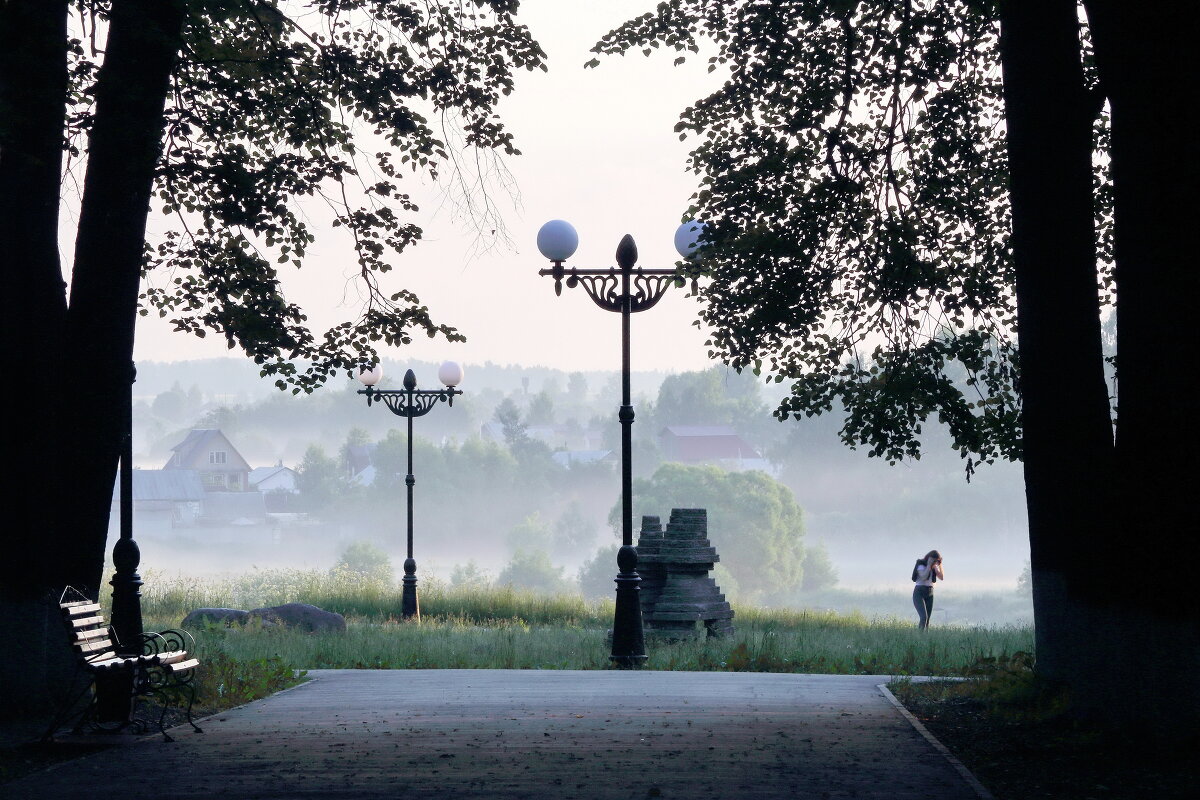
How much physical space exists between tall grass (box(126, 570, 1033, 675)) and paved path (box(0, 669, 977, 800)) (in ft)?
7.32

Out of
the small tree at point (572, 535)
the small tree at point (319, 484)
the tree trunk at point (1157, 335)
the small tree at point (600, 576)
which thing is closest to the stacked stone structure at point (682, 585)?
the tree trunk at point (1157, 335)

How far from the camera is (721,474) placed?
3524 inches

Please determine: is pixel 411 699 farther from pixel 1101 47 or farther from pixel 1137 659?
pixel 1101 47

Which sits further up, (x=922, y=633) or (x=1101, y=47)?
(x=1101, y=47)

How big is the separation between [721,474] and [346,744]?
270ft

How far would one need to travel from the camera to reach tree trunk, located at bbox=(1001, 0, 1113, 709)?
8758 mm

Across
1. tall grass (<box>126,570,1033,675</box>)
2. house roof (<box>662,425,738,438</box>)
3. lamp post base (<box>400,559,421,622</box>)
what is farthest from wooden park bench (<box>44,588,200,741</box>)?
house roof (<box>662,425,738,438</box>)

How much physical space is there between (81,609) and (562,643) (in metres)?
9.71

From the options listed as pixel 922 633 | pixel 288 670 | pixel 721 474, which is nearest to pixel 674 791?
pixel 288 670

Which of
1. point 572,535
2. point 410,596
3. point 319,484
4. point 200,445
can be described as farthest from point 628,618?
point 200,445

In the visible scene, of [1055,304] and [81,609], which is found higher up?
[1055,304]

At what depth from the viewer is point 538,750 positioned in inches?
303

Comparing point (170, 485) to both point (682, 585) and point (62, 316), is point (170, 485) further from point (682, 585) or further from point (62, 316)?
point (62, 316)

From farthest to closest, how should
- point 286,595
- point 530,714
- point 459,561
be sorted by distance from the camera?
point 459,561, point 286,595, point 530,714
